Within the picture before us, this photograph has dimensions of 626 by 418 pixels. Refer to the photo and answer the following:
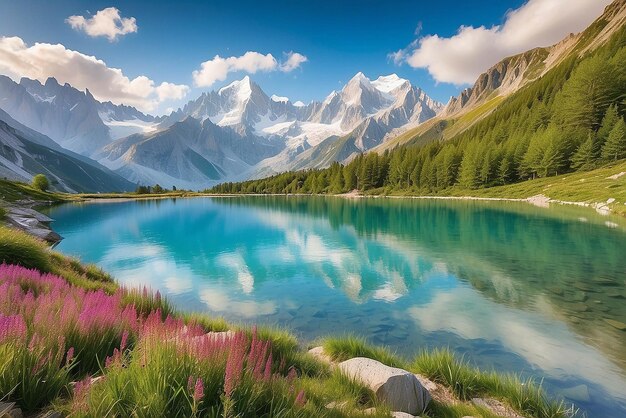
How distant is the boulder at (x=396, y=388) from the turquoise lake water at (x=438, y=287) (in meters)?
5.45

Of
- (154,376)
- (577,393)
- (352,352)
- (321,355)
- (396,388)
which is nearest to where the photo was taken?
(154,376)

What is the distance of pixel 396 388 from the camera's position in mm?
6996

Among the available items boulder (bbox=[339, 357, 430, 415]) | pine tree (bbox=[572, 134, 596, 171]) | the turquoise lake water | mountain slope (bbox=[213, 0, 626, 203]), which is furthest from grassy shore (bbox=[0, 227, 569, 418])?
pine tree (bbox=[572, 134, 596, 171])

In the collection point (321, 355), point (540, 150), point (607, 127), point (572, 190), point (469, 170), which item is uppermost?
point (607, 127)

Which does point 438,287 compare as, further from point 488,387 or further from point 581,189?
point 581,189

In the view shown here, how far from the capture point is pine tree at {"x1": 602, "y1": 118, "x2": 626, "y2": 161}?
94.4 meters

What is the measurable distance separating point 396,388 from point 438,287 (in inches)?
622

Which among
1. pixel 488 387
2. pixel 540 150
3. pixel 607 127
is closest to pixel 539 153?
pixel 540 150

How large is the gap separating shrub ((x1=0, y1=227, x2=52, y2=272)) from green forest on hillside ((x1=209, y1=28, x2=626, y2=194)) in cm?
12600

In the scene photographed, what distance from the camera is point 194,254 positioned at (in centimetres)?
3475

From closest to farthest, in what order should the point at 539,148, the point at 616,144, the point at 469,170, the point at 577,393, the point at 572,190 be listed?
1. the point at 577,393
2. the point at 572,190
3. the point at 616,144
4. the point at 539,148
5. the point at 469,170

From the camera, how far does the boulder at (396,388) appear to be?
6848 mm

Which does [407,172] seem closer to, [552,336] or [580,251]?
[580,251]

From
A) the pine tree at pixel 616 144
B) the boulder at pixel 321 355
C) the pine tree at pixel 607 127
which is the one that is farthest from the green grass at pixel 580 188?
the boulder at pixel 321 355
